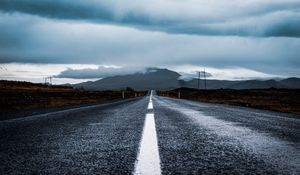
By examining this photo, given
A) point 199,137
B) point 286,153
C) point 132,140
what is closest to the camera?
point 286,153

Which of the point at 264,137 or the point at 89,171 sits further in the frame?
the point at 264,137

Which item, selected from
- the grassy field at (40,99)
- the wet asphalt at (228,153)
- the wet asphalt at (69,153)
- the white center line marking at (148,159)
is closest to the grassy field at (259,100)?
the grassy field at (40,99)

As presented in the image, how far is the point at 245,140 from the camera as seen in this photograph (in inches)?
247

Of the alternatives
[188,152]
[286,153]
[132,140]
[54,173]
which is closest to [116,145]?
[132,140]

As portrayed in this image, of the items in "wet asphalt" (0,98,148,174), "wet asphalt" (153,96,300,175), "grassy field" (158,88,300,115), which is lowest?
"grassy field" (158,88,300,115)

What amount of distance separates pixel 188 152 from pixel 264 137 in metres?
2.32

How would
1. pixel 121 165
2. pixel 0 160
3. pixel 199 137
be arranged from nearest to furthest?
pixel 121 165, pixel 0 160, pixel 199 137

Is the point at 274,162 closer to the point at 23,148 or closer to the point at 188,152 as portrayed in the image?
Result: the point at 188,152

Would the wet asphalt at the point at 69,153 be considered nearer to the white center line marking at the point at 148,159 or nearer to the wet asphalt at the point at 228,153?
the white center line marking at the point at 148,159

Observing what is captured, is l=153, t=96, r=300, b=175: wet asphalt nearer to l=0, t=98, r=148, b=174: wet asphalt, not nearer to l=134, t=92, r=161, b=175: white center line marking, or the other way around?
l=134, t=92, r=161, b=175: white center line marking

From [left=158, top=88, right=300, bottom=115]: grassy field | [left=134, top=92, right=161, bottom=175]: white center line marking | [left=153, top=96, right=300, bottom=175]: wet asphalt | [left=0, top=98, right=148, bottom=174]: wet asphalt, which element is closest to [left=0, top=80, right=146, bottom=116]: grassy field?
[left=158, top=88, right=300, bottom=115]: grassy field

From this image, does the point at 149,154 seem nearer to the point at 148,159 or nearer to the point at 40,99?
the point at 148,159

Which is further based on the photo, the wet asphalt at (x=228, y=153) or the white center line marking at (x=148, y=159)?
the wet asphalt at (x=228, y=153)

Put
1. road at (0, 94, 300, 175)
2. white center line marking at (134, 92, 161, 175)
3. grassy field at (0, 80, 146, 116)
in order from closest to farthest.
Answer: white center line marking at (134, 92, 161, 175), road at (0, 94, 300, 175), grassy field at (0, 80, 146, 116)
